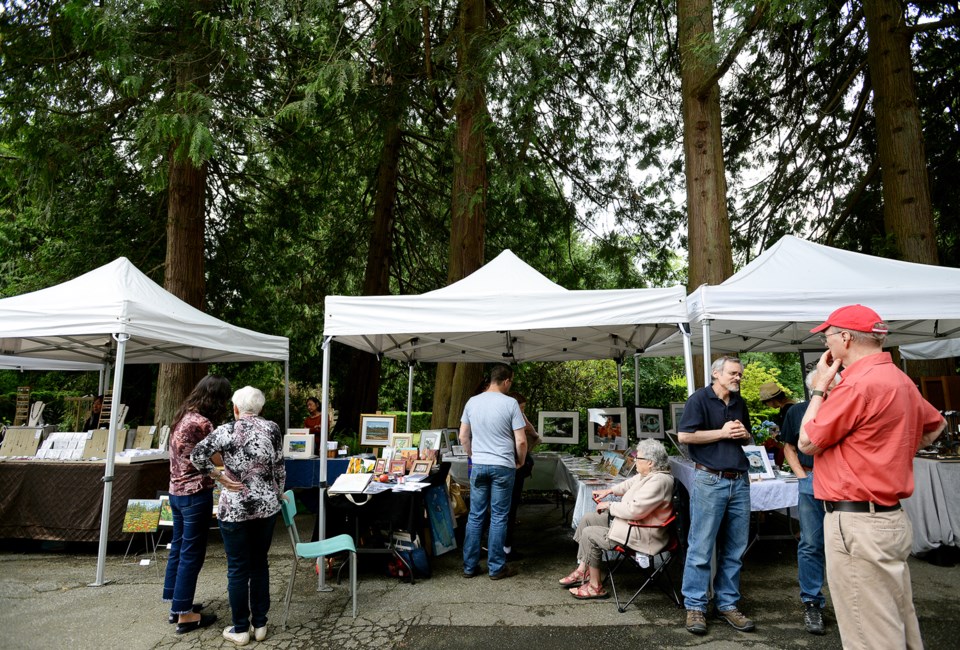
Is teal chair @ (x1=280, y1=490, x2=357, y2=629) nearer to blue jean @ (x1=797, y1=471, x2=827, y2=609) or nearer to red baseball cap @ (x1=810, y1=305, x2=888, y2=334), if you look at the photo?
blue jean @ (x1=797, y1=471, x2=827, y2=609)

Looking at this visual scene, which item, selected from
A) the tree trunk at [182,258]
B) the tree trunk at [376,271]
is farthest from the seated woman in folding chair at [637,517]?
the tree trunk at [376,271]

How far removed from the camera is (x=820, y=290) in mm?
4492

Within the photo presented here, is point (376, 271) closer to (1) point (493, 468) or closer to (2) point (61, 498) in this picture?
(2) point (61, 498)

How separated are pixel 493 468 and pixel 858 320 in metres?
2.95

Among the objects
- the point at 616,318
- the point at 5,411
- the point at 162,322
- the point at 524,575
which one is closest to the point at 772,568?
the point at 524,575

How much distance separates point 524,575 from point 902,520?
3265 mm

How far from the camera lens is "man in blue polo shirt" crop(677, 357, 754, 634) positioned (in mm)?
3756

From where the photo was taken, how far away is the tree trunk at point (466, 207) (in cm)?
782

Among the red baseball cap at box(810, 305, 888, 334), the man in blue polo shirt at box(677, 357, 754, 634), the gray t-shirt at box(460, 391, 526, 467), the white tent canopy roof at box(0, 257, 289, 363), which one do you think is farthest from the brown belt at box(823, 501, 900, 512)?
the white tent canopy roof at box(0, 257, 289, 363)

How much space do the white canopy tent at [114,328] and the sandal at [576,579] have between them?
3.62 m

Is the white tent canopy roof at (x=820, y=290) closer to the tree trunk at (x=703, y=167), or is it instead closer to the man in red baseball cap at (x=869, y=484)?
the tree trunk at (x=703, y=167)

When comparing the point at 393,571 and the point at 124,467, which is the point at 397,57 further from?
the point at 393,571

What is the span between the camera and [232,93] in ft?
24.3

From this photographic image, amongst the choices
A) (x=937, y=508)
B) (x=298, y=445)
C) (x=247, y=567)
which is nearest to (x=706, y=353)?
(x=937, y=508)
